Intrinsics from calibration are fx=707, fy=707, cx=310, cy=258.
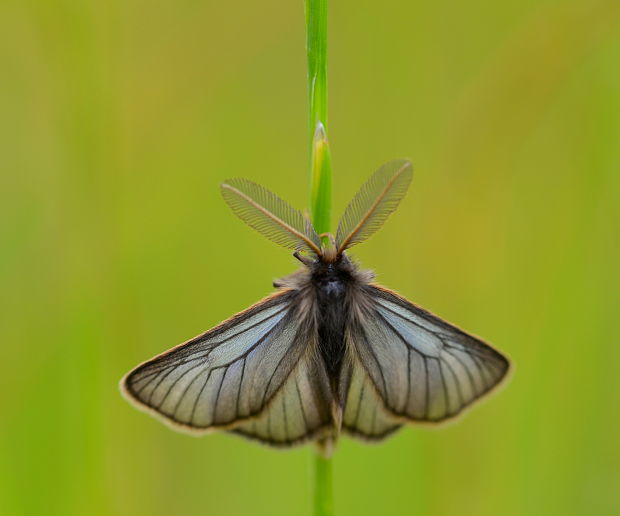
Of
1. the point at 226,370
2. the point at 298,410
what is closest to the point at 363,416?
the point at 298,410

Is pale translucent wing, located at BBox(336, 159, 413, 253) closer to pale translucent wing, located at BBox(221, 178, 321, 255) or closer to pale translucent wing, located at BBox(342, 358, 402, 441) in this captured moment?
pale translucent wing, located at BBox(221, 178, 321, 255)

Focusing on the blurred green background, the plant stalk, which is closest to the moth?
the plant stalk

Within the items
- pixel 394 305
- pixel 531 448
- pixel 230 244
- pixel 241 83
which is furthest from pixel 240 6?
pixel 531 448

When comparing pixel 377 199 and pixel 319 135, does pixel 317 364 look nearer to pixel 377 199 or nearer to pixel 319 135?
pixel 377 199

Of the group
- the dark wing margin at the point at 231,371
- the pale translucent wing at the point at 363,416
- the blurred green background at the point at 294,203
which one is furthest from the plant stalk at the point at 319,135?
the blurred green background at the point at 294,203

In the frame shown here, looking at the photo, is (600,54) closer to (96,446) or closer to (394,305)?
Answer: (394,305)

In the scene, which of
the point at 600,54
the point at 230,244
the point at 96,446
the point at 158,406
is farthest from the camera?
the point at 230,244
